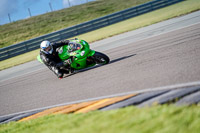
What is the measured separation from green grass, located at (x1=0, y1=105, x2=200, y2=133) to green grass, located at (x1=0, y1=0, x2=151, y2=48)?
3054 cm

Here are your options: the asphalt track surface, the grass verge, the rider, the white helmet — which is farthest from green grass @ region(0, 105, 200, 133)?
the grass verge

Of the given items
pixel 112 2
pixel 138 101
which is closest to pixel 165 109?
pixel 138 101

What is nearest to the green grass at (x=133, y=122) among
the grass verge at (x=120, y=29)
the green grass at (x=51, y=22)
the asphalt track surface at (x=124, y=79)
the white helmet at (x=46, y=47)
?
the asphalt track surface at (x=124, y=79)

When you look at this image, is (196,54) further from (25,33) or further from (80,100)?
(25,33)

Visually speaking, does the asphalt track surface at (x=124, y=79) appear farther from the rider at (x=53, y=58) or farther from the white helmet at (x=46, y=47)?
the white helmet at (x=46, y=47)

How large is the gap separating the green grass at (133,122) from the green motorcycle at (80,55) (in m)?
4.51

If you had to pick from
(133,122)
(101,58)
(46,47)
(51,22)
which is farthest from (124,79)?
(51,22)

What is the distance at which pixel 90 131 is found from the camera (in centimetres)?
318

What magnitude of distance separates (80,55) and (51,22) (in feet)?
104

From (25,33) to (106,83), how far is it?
31.2 m

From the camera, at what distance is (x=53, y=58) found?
921 centimetres

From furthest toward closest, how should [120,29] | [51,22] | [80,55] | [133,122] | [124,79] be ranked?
[51,22]
[120,29]
[80,55]
[124,79]
[133,122]

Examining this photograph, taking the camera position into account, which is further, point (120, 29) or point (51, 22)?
point (51, 22)

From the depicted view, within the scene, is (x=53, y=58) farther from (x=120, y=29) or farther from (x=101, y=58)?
(x=120, y=29)
